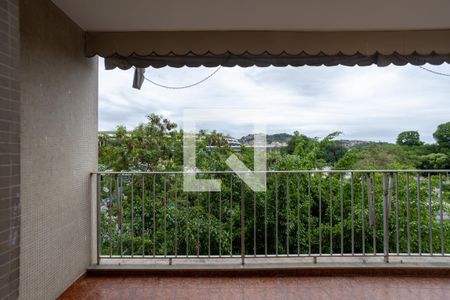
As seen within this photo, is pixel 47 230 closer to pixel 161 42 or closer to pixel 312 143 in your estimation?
pixel 161 42

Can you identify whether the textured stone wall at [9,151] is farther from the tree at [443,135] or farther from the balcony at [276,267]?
the tree at [443,135]

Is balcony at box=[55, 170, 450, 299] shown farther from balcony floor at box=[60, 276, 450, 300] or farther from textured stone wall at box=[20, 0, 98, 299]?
textured stone wall at box=[20, 0, 98, 299]

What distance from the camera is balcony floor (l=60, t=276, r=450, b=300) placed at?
7.89ft

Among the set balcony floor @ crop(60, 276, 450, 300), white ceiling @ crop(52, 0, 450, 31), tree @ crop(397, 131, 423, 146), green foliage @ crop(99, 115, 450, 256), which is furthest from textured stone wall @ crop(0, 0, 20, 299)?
tree @ crop(397, 131, 423, 146)

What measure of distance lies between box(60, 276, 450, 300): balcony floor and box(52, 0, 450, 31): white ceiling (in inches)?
90.0

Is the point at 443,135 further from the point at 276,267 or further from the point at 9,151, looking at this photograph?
the point at 9,151

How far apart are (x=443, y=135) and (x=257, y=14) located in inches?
127

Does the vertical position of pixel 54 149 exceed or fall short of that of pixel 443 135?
it falls short

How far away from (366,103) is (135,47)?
10.6 ft

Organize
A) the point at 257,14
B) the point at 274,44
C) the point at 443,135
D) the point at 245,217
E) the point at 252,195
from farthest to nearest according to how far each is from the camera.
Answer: the point at 245,217
the point at 252,195
the point at 443,135
the point at 274,44
the point at 257,14

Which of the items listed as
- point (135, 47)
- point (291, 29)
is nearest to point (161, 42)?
point (135, 47)

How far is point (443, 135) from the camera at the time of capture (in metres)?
3.94

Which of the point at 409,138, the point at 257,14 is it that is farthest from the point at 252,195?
the point at 257,14

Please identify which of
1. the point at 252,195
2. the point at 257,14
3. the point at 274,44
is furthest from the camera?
the point at 252,195
